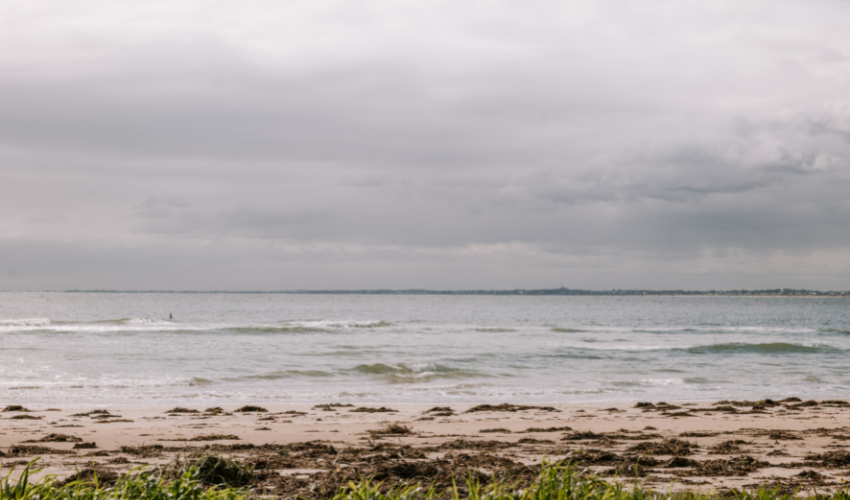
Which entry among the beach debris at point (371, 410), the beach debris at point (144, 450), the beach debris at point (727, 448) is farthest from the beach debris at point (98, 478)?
the beach debris at point (727, 448)

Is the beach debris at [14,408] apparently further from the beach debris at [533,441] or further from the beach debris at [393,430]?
the beach debris at [533,441]

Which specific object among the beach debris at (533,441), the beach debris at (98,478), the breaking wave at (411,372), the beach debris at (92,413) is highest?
the beach debris at (98,478)

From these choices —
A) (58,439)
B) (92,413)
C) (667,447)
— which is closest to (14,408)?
(92,413)

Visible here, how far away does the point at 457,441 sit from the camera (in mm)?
8922

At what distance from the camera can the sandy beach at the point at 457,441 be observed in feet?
21.3

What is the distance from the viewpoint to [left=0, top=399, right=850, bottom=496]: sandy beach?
6496 mm

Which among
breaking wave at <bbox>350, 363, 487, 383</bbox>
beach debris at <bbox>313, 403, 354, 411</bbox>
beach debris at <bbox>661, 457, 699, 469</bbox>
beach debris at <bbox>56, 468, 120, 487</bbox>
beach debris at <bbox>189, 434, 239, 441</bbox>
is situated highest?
beach debris at <bbox>56, 468, 120, 487</bbox>

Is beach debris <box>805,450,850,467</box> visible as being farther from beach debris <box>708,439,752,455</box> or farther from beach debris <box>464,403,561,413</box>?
beach debris <box>464,403,561,413</box>

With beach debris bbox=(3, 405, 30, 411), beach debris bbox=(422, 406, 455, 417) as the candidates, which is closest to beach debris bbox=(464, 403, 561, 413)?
beach debris bbox=(422, 406, 455, 417)

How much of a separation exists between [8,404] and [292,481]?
34.2 ft

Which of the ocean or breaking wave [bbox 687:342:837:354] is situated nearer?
the ocean

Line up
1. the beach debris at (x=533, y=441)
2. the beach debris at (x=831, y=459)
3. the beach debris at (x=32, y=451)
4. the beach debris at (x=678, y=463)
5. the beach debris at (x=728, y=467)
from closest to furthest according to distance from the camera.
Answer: the beach debris at (x=728, y=467), the beach debris at (x=678, y=463), the beach debris at (x=831, y=459), the beach debris at (x=32, y=451), the beach debris at (x=533, y=441)

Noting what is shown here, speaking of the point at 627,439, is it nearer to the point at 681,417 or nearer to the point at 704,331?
the point at 681,417

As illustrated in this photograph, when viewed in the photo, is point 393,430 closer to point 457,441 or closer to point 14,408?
point 457,441
